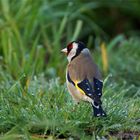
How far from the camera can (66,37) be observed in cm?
880

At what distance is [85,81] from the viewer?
185 inches

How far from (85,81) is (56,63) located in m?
2.63

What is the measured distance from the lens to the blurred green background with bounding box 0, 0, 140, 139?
172 inches

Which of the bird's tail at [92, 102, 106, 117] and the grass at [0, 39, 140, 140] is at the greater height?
the bird's tail at [92, 102, 106, 117]

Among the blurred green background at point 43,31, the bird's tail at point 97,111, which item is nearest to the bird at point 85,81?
the bird's tail at point 97,111

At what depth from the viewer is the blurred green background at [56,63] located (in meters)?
4.38

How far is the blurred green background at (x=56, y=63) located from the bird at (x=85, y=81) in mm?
83

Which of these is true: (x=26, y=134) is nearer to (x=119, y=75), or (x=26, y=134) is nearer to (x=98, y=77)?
(x=98, y=77)

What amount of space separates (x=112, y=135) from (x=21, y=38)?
3488 mm

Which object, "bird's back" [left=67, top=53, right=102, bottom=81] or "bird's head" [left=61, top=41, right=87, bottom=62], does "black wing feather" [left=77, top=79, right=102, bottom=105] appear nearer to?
"bird's back" [left=67, top=53, right=102, bottom=81]

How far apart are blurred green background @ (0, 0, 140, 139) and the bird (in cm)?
8

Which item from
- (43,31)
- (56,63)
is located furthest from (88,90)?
(43,31)

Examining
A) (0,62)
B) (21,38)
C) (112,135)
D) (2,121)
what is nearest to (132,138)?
(112,135)

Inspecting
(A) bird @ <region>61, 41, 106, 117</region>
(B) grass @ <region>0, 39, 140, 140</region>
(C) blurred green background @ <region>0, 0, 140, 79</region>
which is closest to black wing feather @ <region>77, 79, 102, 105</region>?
(A) bird @ <region>61, 41, 106, 117</region>
